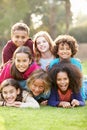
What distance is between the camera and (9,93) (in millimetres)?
5879

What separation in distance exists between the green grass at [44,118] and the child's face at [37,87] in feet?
0.96

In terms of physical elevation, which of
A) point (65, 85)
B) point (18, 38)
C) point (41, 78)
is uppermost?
point (18, 38)

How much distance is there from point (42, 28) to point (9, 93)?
2030cm

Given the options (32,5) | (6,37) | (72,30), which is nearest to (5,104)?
(6,37)

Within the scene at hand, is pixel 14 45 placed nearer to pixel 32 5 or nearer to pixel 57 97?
pixel 57 97

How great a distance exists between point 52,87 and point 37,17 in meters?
20.4

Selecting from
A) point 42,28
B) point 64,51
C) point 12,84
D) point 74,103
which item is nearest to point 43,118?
point 74,103

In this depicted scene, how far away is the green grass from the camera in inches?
179

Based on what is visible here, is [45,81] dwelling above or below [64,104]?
above

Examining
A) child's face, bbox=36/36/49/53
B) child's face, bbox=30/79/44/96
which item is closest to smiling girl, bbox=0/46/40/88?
child's face, bbox=30/79/44/96

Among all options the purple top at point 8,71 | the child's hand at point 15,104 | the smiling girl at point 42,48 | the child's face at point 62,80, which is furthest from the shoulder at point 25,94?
the smiling girl at point 42,48

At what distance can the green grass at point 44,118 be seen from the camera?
454 centimetres

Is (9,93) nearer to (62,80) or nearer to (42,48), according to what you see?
(62,80)

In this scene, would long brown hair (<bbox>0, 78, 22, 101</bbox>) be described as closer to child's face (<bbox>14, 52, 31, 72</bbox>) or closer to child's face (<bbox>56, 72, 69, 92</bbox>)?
child's face (<bbox>14, 52, 31, 72</bbox>)
